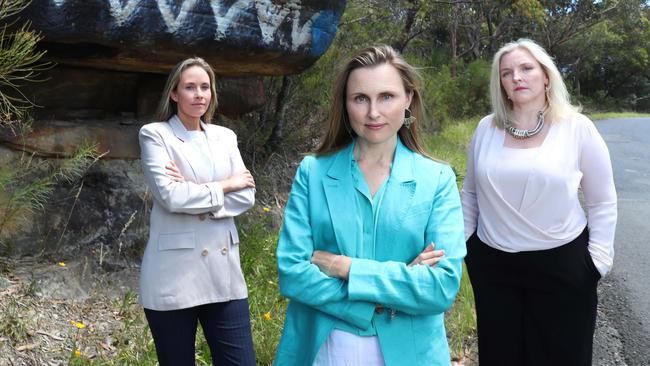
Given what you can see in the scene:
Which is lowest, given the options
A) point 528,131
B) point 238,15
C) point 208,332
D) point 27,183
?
point 208,332

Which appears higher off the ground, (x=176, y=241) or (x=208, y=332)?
(x=176, y=241)

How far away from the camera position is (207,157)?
296 cm

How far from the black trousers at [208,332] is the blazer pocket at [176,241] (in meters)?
0.26

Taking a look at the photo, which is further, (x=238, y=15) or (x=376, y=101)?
(x=238, y=15)

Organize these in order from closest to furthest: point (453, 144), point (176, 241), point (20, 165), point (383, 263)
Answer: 1. point (383, 263)
2. point (176, 241)
3. point (20, 165)
4. point (453, 144)

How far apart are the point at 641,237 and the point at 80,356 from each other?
5445 mm

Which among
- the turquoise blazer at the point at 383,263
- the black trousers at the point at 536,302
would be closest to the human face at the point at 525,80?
the black trousers at the point at 536,302

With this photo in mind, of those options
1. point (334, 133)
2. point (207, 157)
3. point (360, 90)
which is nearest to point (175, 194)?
point (207, 157)

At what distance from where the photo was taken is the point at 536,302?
2873mm

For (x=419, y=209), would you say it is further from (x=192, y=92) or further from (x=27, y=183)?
(x=27, y=183)

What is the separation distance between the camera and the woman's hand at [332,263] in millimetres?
1835

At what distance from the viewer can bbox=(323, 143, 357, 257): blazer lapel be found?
189cm

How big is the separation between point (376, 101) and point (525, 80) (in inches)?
46.3

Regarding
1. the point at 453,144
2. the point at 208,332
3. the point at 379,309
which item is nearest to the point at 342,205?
the point at 379,309
